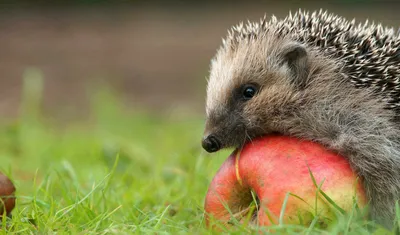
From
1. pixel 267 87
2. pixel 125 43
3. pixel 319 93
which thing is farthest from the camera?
pixel 125 43

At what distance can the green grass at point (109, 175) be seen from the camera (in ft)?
9.51

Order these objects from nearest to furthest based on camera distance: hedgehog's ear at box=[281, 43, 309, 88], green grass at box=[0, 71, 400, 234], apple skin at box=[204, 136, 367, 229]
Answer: apple skin at box=[204, 136, 367, 229]
green grass at box=[0, 71, 400, 234]
hedgehog's ear at box=[281, 43, 309, 88]

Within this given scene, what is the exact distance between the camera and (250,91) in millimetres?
3301

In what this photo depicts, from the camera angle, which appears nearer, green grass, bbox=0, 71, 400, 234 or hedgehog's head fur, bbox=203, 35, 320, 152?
green grass, bbox=0, 71, 400, 234

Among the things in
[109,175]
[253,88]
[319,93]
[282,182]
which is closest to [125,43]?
[253,88]

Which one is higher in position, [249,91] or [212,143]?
[249,91]

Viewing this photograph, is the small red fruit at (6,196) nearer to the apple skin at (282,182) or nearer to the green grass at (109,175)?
the green grass at (109,175)

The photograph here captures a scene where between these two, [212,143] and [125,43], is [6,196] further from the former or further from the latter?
[125,43]

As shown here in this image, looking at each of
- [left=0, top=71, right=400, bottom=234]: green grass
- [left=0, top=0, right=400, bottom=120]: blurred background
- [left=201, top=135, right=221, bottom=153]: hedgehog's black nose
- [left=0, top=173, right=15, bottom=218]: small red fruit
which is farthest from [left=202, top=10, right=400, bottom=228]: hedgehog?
[left=0, top=0, right=400, bottom=120]: blurred background

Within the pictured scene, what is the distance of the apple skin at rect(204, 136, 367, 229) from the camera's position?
2686mm

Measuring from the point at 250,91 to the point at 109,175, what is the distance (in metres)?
0.81

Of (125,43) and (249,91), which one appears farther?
(125,43)

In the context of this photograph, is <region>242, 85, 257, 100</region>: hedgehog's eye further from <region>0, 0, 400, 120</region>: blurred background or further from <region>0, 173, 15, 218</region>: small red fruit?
<region>0, 0, 400, 120</region>: blurred background

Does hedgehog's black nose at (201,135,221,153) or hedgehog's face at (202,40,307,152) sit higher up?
hedgehog's face at (202,40,307,152)
